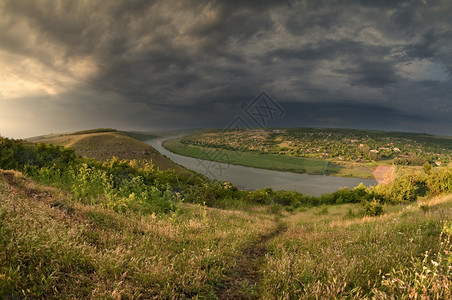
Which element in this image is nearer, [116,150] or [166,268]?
[166,268]

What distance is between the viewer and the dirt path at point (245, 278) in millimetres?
3885

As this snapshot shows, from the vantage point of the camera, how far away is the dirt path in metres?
3.89

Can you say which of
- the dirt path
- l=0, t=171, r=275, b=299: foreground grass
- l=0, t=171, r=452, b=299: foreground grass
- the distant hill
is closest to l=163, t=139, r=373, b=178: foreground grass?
the distant hill

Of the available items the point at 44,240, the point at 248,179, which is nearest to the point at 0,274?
the point at 44,240

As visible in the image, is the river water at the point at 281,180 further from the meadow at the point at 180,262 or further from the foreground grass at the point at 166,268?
the foreground grass at the point at 166,268

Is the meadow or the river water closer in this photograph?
the meadow

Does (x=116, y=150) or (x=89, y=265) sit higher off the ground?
(x=116, y=150)

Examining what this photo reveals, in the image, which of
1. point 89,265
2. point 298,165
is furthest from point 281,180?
point 89,265

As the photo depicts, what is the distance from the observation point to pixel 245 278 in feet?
15.3

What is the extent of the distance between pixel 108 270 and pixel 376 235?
7.41m

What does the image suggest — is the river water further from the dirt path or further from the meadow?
the dirt path

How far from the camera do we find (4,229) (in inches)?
142

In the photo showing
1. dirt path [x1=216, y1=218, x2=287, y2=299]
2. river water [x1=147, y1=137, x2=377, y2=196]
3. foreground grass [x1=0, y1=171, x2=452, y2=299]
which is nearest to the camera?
foreground grass [x1=0, y1=171, x2=452, y2=299]

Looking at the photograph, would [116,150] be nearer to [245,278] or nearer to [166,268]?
[166,268]
